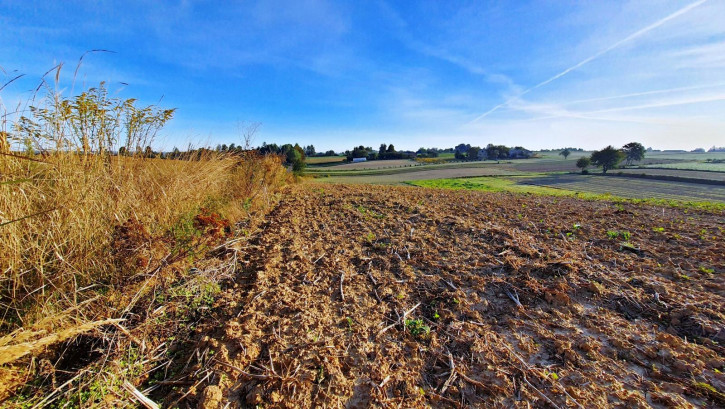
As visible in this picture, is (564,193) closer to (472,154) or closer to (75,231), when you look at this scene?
(75,231)

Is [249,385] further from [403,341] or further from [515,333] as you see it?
[515,333]

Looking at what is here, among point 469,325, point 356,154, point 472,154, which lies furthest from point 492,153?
point 469,325

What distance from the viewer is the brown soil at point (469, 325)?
2.07 meters

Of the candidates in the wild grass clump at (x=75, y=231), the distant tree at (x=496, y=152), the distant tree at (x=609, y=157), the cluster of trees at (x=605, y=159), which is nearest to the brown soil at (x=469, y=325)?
the wild grass clump at (x=75, y=231)

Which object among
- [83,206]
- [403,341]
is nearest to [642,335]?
[403,341]

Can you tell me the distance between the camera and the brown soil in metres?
2.07

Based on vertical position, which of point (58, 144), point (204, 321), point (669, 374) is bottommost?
point (669, 374)

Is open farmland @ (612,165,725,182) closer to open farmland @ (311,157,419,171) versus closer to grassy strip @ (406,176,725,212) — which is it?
grassy strip @ (406,176,725,212)

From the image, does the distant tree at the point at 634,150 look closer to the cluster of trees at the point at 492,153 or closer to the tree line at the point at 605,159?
the tree line at the point at 605,159

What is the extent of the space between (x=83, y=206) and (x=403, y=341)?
3587mm

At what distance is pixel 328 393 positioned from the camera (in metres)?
2.03

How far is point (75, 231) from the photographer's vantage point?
2.50 metres

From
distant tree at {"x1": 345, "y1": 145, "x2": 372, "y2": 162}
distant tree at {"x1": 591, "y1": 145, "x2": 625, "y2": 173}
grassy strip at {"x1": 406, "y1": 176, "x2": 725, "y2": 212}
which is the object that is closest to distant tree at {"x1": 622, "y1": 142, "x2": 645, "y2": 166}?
distant tree at {"x1": 591, "y1": 145, "x2": 625, "y2": 173}

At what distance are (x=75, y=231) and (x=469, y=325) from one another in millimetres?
4125
